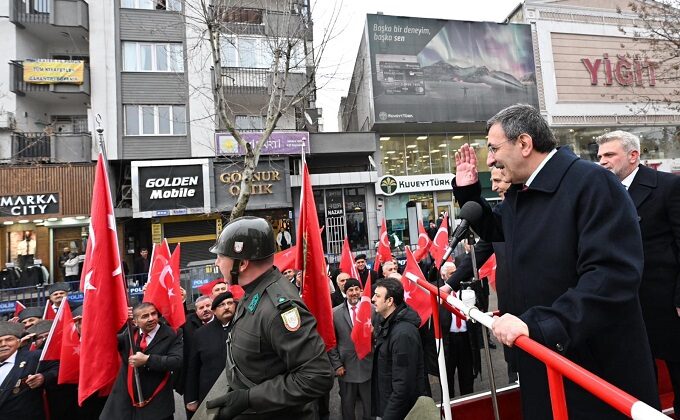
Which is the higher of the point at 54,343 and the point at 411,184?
the point at 411,184

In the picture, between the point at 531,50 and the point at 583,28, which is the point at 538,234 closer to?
the point at 531,50

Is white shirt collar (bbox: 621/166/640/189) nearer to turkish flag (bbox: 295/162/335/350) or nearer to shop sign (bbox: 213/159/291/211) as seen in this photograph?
turkish flag (bbox: 295/162/335/350)

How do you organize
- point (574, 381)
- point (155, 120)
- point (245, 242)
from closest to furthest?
point (574, 381), point (245, 242), point (155, 120)

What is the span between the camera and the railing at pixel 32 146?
54.3 ft

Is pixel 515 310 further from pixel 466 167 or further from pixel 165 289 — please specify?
pixel 165 289

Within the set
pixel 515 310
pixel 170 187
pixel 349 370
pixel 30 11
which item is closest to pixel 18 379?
pixel 349 370

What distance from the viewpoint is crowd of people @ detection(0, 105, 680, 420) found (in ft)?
4.76

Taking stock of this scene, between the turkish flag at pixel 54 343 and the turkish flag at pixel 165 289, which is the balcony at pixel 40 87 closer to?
the turkish flag at pixel 165 289

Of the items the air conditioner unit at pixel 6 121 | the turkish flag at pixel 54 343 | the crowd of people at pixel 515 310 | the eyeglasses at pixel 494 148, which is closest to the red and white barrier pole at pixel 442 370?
the crowd of people at pixel 515 310

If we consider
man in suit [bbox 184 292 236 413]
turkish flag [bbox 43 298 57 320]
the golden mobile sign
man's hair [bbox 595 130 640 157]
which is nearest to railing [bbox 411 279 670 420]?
man's hair [bbox 595 130 640 157]

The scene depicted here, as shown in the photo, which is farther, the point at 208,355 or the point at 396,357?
the point at 208,355

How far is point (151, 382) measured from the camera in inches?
151

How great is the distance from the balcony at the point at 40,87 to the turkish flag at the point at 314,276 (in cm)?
1772

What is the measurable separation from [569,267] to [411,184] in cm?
2000
